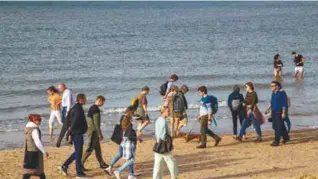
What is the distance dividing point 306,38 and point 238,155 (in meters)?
50.9

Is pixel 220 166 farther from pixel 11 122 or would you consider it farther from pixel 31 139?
pixel 11 122

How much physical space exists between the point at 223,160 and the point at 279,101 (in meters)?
2.01

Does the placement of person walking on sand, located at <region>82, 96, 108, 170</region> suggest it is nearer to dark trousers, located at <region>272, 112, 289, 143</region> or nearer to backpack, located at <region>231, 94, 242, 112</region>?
backpack, located at <region>231, 94, 242, 112</region>

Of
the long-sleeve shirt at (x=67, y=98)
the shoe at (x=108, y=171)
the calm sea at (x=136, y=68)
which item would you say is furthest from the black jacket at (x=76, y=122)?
the calm sea at (x=136, y=68)

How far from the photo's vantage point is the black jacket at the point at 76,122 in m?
13.6

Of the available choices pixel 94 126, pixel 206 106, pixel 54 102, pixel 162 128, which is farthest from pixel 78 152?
pixel 54 102

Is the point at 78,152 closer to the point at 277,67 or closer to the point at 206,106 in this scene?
the point at 206,106

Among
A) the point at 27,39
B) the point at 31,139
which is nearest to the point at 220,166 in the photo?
the point at 31,139

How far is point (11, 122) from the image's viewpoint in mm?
22984

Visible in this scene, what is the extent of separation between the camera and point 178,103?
17766 mm

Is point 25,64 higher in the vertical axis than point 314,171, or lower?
higher

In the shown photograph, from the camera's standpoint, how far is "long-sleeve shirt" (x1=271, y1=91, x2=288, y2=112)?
16.6m

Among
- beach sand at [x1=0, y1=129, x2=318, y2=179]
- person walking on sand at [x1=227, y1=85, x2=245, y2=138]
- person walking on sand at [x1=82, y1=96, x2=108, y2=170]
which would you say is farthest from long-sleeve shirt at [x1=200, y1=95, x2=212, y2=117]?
person walking on sand at [x1=82, y1=96, x2=108, y2=170]

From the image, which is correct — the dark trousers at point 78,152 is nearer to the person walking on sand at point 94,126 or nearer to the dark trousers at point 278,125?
the person walking on sand at point 94,126
